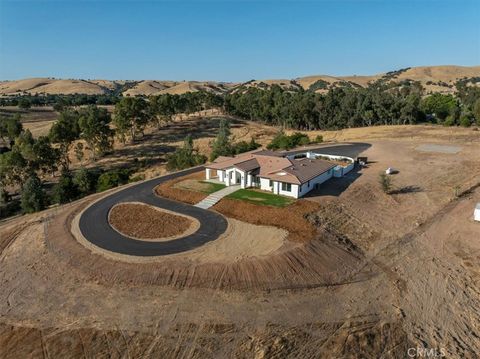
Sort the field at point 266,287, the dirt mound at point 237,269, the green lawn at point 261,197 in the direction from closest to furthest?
the field at point 266,287, the dirt mound at point 237,269, the green lawn at point 261,197

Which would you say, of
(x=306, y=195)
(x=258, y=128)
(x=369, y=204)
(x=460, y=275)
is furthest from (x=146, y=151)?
(x=460, y=275)

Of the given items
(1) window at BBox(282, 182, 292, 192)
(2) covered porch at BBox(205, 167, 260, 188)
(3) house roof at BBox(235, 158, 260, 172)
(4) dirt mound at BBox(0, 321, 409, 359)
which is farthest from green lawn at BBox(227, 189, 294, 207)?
(4) dirt mound at BBox(0, 321, 409, 359)

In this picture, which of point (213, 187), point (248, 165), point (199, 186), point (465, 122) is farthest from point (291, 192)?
point (465, 122)

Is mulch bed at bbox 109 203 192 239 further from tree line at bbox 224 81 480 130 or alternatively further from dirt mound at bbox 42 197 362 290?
tree line at bbox 224 81 480 130

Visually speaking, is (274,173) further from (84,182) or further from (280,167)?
(84,182)

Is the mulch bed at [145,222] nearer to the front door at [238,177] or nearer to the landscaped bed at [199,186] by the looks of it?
the landscaped bed at [199,186]

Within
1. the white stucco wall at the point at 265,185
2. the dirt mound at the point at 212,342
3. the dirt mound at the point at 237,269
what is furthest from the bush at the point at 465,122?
the dirt mound at the point at 212,342
